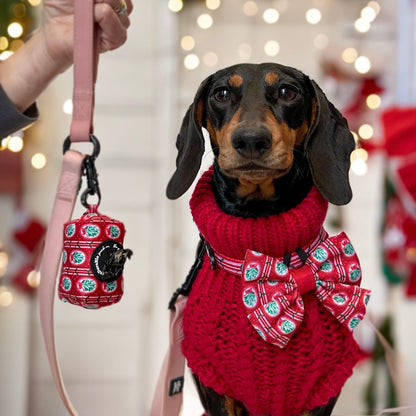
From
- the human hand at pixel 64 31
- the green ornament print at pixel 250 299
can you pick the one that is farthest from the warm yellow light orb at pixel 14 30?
the green ornament print at pixel 250 299

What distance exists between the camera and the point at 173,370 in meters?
0.84

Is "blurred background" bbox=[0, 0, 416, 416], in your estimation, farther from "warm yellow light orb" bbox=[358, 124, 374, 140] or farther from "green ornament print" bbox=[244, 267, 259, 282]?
"green ornament print" bbox=[244, 267, 259, 282]

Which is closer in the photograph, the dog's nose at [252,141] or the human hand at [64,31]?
the dog's nose at [252,141]

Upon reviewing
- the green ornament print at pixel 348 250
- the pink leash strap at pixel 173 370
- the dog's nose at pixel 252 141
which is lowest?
the pink leash strap at pixel 173 370

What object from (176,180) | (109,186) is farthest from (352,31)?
(176,180)

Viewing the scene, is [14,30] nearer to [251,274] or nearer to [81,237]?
[81,237]

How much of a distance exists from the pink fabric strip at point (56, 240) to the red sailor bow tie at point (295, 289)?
28cm

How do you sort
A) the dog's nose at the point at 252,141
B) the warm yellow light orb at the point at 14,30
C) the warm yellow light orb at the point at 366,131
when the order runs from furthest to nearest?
1. the warm yellow light orb at the point at 366,131
2. the warm yellow light orb at the point at 14,30
3. the dog's nose at the point at 252,141

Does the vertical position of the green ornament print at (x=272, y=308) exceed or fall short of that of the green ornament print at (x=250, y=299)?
it falls short

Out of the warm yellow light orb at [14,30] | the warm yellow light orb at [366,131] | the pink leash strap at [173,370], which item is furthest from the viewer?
the warm yellow light orb at [366,131]

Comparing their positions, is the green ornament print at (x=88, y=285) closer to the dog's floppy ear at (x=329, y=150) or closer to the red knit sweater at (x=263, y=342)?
the red knit sweater at (x=263, y=342)

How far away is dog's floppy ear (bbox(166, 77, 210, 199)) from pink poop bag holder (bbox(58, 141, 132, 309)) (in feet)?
0.33

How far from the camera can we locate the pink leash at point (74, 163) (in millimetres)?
832

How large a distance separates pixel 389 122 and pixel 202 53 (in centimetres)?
67
